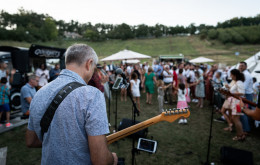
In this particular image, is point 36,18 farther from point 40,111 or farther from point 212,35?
point 40,111

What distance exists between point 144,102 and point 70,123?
25.0 feet

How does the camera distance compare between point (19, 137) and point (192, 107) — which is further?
point (192, 107)

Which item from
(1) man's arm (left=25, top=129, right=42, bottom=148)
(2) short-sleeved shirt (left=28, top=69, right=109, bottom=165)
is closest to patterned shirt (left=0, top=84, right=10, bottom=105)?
(1) man's arm (left=25, top=129, right=42, bottom=148)

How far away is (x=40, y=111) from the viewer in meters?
1.13

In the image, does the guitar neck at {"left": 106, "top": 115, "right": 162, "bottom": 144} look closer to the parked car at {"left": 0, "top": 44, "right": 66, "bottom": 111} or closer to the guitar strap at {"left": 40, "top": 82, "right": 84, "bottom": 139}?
the guitar strap at {"left": 40, "top": 82, "right": 84, "bottom": 139}

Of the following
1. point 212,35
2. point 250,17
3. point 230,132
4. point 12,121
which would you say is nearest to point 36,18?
point 212,35

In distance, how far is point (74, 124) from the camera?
102 centimetres

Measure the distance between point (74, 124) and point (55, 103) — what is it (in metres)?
0.21

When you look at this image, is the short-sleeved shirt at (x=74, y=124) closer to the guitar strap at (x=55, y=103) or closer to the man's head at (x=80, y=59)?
the guitar strap at (x=55, y=103)

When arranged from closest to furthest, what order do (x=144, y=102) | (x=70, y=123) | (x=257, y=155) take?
(x=70, y=123) < (x=257, y=155) < (x=144, y=102)

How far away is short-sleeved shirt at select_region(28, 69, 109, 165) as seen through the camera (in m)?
1.02

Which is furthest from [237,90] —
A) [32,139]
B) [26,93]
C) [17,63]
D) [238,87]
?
[17,63]

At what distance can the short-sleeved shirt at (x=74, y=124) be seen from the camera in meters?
1.02

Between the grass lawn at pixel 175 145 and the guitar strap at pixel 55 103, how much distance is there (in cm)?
294
